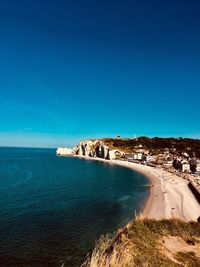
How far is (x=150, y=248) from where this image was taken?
54.7 ft

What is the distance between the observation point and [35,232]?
29.3m

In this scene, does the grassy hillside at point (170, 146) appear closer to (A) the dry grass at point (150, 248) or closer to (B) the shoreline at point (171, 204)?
(B) the shoreline at point (171, 204)

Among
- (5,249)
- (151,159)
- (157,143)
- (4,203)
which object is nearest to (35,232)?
(5,249)

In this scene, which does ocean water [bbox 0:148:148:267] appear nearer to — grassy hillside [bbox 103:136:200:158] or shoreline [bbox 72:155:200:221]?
shoreline [bbox 72:155:200:221]

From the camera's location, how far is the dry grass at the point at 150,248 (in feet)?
45.9

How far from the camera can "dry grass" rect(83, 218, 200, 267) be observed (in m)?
14.0

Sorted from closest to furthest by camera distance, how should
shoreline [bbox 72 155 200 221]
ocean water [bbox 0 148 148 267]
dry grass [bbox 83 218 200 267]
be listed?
dry grass [bbox 83 218 200 267], ocean water [bbox 0 148 148 267], shoreline [bbox 72 155 200 221]

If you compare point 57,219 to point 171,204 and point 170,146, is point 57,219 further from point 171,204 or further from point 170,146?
point 170,146

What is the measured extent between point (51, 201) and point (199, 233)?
32.0 m

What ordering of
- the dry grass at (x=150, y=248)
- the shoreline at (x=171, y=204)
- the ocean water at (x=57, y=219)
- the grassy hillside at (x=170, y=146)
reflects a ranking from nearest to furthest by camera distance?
1. the dry grass at (x=150, y=248)
2. the ocean water at (x=57, y=219)
3. the shoreline at (x=171, y=204)
4. the grassy hillside at (x=170, y=146)

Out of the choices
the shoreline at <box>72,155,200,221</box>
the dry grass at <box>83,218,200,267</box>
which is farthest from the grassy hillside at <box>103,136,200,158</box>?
the dry grass at <box>83,218,200,267</box>

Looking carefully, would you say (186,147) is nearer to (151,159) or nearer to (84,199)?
(151,159)

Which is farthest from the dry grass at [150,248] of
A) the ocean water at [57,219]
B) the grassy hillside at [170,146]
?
the grassy hillside at [170,146]

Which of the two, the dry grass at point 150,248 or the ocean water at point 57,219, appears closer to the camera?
the dry grass at point 150,248
